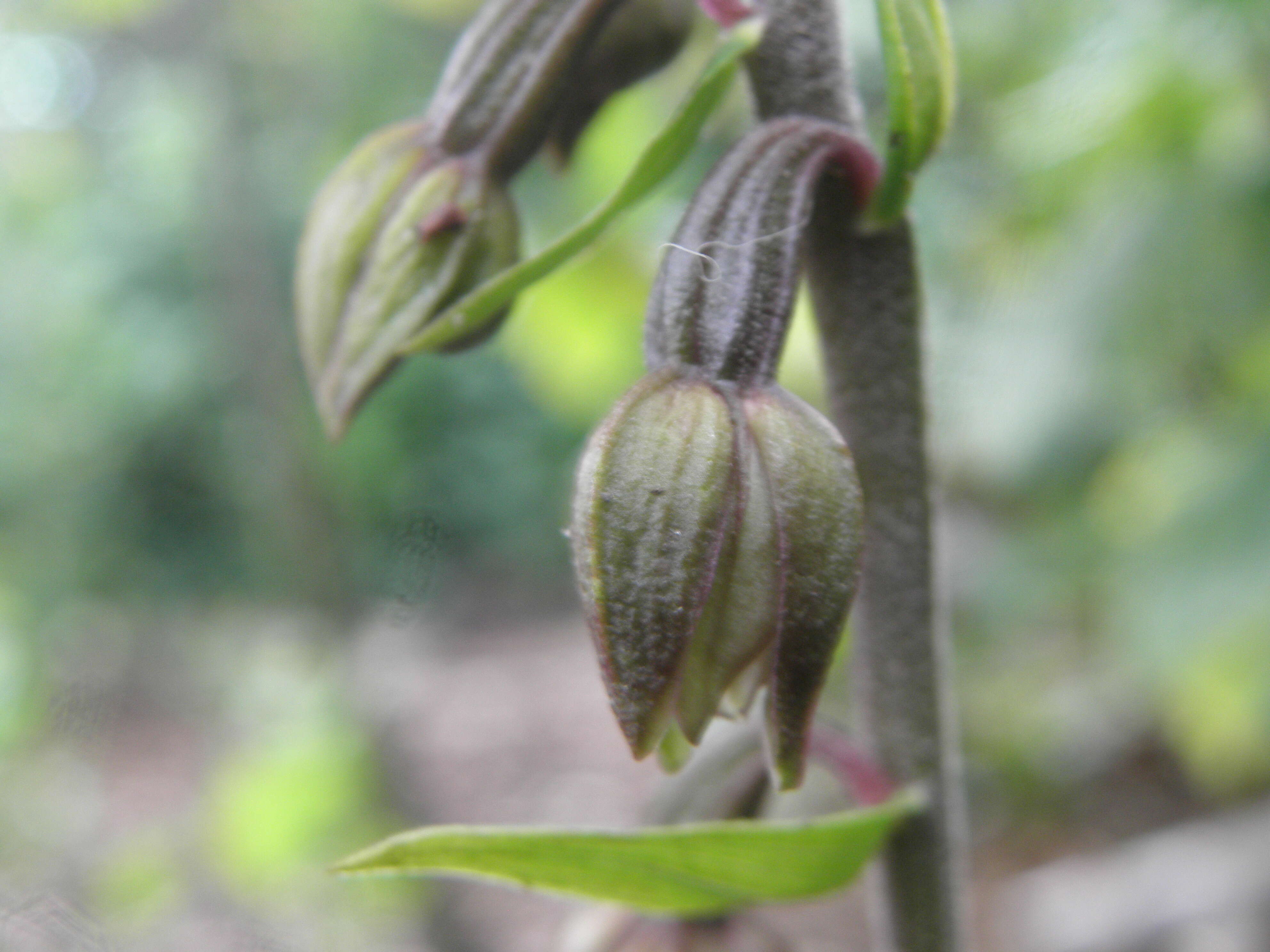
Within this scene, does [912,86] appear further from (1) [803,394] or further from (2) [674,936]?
(1) [803,394]

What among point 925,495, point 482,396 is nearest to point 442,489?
point 925,495

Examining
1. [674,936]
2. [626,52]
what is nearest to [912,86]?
[626,52]

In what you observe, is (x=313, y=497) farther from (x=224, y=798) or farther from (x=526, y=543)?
(x=526, y=543)

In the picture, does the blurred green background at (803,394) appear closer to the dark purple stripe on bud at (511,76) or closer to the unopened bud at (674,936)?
the dark purple stripe on bud at (511,76)

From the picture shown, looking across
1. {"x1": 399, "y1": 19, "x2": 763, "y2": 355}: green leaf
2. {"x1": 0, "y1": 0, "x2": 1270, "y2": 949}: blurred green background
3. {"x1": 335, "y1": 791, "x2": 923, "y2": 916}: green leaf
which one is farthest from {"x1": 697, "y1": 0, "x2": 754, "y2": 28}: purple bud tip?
{"x1": 335, "y1": 791, "x2": 923, "y2": 916}: green leaf

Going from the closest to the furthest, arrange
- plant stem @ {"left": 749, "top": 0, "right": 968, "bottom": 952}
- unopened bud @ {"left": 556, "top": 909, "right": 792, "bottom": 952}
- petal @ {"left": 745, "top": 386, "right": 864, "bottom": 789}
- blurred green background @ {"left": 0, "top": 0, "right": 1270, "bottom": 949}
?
petal @ {"left": 745, "top": 386, "right": 864, "bottom": 789} < plant stem @ {"left": 749, "top": 0, "right": 968, "bottom": 952} < unopened bud @ {"left": 556, "top": 909, "right": 792, "bottom": 952} < blurred green background @ {"left": 0, "top": 0, "right": 1270, "bottom": 949}

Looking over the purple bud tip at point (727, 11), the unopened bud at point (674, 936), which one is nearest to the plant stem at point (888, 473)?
the purple bud tip at point (727, 11)

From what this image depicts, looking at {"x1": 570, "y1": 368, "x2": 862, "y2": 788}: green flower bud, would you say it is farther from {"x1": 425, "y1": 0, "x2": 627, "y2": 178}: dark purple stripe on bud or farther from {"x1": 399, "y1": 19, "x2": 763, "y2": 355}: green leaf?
{"x1": 425, "y1": 0, "x2": 627, "y2": 178}: dark purple stripe on bud
